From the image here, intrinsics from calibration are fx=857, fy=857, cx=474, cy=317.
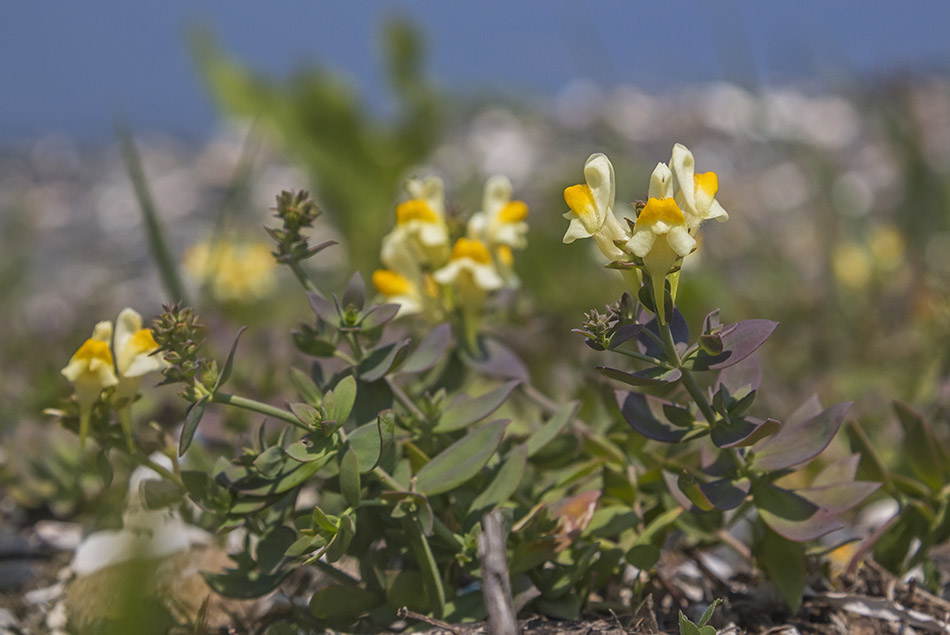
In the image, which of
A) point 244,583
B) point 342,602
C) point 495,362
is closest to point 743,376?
point 495,362

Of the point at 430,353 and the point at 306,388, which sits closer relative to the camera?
the point at 306,388

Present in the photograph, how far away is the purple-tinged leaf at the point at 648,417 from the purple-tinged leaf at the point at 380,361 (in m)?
0.29

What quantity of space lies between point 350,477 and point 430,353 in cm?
27

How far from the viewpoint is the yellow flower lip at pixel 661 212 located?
898mm

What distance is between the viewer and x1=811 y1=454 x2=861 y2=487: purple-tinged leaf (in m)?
1.16

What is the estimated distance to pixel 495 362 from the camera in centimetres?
142

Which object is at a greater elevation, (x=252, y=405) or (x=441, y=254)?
(x=441, y=254)

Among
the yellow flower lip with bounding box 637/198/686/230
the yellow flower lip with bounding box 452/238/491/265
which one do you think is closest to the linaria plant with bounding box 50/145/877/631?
the yellow flower lip with bounding box 637/198/686/230

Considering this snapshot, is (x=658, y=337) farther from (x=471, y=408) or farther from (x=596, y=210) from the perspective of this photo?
(x=471, y=408)

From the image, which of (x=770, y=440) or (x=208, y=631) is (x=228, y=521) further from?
(x=770, y=440)

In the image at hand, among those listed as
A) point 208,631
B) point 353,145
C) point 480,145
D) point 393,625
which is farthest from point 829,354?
point 480,145

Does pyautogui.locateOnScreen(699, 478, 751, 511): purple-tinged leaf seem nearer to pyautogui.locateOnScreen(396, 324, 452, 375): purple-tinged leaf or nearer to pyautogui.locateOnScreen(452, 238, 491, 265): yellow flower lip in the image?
pyautogui.locateOnScreen(396, 324, 452, 375): purple-tinged leaf

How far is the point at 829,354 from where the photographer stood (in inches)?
103

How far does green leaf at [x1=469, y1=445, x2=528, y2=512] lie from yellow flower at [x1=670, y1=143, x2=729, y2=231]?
0.37 m
